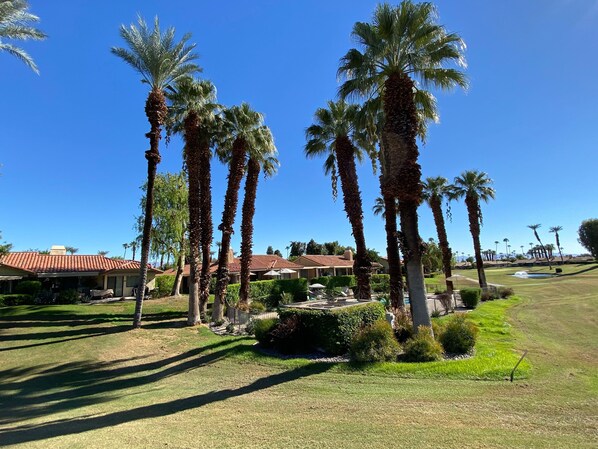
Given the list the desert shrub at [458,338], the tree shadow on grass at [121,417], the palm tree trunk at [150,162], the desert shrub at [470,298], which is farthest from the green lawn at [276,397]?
the desert shrub at [470,298]

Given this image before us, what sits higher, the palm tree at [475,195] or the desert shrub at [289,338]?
the palm tree at [475,195]

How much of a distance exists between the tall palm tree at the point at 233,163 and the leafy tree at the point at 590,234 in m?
86.0

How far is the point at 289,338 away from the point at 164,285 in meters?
27.5

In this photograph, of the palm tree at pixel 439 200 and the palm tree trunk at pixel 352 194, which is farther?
the palm tree at pixel 439 200

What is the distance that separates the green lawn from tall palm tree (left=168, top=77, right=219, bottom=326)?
5238mm

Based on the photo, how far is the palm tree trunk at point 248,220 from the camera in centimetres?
2230

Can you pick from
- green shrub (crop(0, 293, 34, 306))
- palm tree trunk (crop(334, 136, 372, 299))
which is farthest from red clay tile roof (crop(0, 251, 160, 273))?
palm tree trunk (crop(334, 136, 372, 299))

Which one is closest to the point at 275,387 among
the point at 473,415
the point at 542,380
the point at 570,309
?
the point at 473,415

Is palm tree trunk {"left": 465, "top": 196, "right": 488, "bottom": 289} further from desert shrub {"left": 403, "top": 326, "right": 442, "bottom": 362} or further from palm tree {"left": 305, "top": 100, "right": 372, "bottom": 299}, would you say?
desert shrub {"left": 403, "top": 326, "right": 442, "bottom": 362}

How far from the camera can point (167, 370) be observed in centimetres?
1107

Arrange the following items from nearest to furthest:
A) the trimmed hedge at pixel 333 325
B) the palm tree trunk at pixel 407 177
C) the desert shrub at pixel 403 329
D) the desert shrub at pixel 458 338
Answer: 1. the desert shrub at pixel 458 338
2. the trimmed hedge at pixel 333 325
3. the palm tree trunk at pixel 407 177
4. the desert shrub at pixel 403 329

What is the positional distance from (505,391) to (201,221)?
17782 mm

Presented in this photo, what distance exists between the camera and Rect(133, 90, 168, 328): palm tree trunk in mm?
17688

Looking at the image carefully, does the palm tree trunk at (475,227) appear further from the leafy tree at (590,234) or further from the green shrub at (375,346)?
the leafy tree at (590,234)
